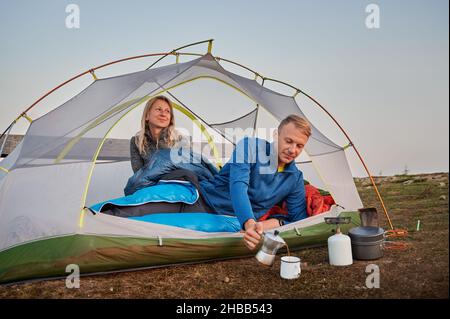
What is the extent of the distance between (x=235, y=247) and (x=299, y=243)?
1.57ft

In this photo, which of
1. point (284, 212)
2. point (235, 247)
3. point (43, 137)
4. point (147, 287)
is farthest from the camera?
point (284, 212)

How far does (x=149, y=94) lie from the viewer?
2709 millimetres

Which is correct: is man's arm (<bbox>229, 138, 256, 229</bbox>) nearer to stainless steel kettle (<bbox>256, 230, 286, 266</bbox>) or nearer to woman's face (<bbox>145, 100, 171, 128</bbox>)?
stainless steel kettle (<bbox>256, 230, 286, 266</bbox>)

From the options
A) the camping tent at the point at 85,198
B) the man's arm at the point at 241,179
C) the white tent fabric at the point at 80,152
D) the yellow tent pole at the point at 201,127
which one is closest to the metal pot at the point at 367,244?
the camping tent at the point at 85,198

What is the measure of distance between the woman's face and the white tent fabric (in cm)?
44

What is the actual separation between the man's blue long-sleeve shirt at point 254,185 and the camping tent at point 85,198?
0.20m

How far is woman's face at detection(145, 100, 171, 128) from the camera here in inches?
135

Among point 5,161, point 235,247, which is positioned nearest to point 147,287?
point 235,247

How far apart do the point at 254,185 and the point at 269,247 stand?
1.80 ft

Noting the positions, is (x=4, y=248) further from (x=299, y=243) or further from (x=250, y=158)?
(x=299, y=243)

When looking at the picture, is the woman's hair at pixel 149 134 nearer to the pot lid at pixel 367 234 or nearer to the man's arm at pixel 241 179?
the man's arm at pixel 241 179

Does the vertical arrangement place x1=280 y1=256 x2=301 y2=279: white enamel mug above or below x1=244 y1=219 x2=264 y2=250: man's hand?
below

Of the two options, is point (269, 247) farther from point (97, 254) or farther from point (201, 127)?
point (201, 127)

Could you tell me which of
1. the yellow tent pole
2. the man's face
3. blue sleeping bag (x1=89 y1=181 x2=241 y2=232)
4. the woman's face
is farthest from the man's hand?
the yellow tent pole
